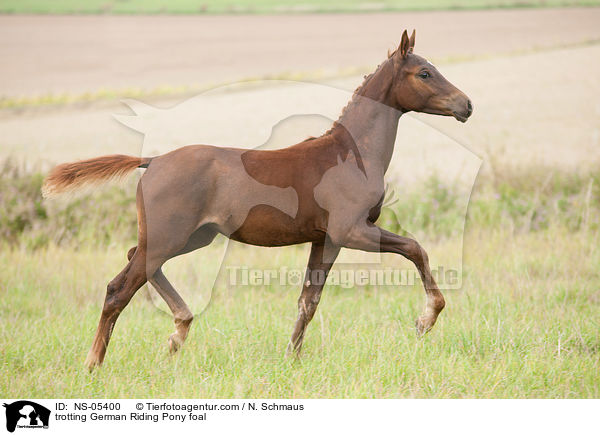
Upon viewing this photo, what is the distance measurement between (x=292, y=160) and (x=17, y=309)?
2829 millimetres

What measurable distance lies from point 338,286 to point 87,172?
2.70m

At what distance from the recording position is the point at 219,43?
1689cm

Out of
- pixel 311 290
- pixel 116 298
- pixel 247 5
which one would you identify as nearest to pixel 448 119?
pixel 311 290

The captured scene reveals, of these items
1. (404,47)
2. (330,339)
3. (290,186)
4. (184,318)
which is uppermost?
(404,47)

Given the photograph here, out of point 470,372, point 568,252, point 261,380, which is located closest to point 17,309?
point 261,380

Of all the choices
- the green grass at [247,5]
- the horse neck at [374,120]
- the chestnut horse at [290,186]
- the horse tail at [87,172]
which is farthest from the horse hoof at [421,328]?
the green grass at [247,5]

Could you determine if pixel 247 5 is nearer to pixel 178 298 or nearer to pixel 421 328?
pixel 178 298

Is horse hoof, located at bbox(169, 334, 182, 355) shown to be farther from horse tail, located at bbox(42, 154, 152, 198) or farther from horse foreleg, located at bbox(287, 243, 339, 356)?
horse tail, located at bbox(42, 154, 152, 198)

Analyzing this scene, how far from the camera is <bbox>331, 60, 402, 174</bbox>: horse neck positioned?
153 inches

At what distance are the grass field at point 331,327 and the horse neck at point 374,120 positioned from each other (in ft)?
4.04

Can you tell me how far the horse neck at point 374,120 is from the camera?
12.8 feet

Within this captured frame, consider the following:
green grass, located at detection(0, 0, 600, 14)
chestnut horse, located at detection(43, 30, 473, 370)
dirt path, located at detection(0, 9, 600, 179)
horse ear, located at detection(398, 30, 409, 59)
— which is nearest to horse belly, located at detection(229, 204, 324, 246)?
chestnut horse, located at detection(43, 30, 473, 370)

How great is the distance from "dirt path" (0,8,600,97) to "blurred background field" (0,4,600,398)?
0.10 m
